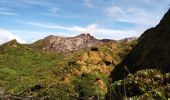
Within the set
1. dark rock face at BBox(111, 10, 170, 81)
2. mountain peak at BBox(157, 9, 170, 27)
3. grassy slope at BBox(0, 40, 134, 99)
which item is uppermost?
mountain peak at BBox(157, 9, 170, 27)

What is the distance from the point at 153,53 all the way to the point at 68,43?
94428mm

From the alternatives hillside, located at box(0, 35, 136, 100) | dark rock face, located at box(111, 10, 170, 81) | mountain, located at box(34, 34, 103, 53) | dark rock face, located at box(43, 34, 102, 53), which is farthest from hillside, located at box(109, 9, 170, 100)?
dark rock face, located at box(43, 34, 102, 53)

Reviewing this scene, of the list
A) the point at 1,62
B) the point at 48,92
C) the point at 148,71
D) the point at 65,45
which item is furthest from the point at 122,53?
the point at 65,45

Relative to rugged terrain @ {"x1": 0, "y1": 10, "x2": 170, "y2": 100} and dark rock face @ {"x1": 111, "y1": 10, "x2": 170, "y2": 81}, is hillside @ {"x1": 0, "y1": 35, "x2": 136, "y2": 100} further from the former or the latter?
dark rock face @ {"x1": 111, "y1": 10, "x2": 170, "y2": 81}

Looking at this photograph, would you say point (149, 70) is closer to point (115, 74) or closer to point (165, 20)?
point (165, 20)

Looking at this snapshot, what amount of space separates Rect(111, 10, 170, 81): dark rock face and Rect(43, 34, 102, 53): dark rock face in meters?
81.2

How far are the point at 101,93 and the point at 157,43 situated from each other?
738 cm

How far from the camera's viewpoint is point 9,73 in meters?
68.8

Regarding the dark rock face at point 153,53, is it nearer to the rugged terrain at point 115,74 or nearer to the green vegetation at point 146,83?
the rugged terrain at point 115,74

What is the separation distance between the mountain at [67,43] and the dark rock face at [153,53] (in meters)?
80.8

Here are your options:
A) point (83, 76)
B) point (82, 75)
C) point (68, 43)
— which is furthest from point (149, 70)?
point (68, 43)

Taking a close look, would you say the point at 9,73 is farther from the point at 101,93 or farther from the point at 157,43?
the point at 157,43

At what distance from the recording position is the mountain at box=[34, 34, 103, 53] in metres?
106

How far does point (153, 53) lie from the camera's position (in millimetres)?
18062
